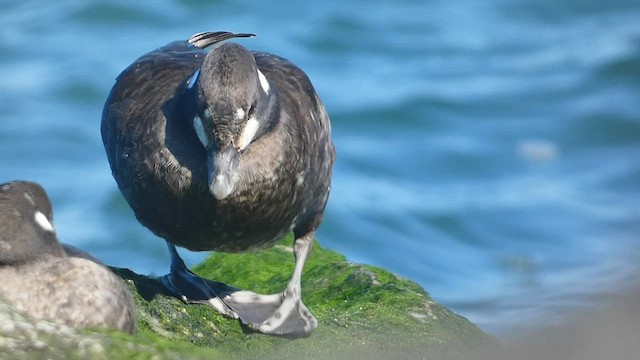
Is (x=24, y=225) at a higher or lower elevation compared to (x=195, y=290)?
lower

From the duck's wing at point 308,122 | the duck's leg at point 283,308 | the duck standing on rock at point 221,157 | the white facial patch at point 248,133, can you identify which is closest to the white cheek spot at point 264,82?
the duck standing on rock at point 221,157

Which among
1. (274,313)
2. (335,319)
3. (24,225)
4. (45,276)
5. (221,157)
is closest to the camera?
(45,276)

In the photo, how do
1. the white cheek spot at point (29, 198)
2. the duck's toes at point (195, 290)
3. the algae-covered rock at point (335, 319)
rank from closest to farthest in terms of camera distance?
1. the white cheek spot at point (29, 198)
2. the algae-covered rock at point (335, 319)
3. the duck's toes at point (195, 290)

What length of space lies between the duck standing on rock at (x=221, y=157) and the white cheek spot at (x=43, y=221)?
1.32 metres

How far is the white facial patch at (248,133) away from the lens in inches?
270

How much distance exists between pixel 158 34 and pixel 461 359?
15.0 m

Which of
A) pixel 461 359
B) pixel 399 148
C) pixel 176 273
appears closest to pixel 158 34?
pixel 399 148

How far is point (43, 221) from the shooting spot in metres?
5.57

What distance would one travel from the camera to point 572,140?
16438 mm

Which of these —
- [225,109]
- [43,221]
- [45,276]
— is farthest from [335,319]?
[45,276]

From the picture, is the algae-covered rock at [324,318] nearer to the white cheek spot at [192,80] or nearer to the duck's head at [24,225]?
the duck's head at [24,225]

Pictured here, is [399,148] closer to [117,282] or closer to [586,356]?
[117,282]

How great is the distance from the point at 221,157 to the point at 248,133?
26 cm

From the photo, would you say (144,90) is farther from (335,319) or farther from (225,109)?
(335,319)
